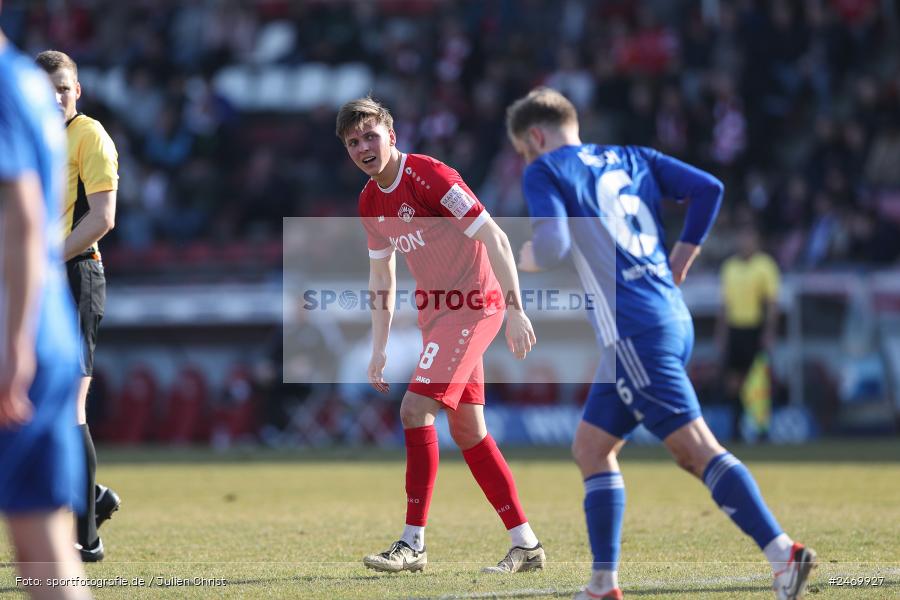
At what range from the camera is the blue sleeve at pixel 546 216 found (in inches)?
201

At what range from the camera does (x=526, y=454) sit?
15.2m

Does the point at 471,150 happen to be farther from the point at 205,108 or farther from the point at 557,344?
the point at 205,108

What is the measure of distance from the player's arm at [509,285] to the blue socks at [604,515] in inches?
30.9

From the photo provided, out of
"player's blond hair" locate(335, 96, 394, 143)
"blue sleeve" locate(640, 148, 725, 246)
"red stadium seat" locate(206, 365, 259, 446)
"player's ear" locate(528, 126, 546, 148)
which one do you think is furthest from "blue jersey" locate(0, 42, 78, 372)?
"red stadium seat" locate(206, 365, 259, 446)

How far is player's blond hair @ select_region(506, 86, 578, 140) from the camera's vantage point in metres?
5.65

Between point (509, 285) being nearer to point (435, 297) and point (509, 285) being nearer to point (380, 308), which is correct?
point (435, 297)

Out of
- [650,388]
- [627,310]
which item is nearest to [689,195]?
[627,310]

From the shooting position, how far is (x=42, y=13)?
27.0 metres

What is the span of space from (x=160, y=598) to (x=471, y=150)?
15733 mm

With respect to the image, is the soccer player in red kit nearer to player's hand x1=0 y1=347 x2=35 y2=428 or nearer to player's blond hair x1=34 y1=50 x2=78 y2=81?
player's blond hair x1=34 y1=50 x2=78 y2=81

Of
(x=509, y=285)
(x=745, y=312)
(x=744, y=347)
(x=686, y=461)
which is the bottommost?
(x=744, y=347)

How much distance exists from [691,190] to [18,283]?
3.13 m

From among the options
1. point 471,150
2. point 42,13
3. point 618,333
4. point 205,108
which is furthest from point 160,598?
point 42,13

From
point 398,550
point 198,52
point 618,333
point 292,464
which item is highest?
point 198,52
